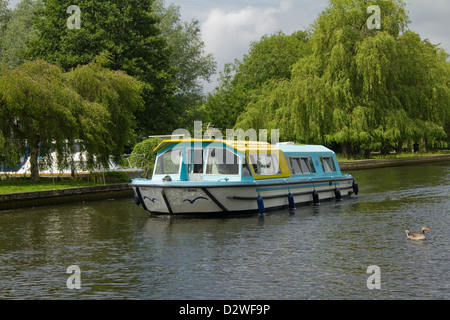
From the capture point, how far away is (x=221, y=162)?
2381 cm

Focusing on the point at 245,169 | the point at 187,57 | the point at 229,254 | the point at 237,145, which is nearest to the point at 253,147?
the point at 237,145

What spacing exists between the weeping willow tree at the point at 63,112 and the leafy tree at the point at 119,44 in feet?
46.5

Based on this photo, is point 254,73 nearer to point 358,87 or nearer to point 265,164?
point 358,87


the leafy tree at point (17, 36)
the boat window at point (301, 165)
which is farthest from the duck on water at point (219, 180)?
the leafy tree at point (17, 36)

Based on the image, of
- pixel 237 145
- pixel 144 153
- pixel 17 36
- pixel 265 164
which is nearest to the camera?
pixel 237 145

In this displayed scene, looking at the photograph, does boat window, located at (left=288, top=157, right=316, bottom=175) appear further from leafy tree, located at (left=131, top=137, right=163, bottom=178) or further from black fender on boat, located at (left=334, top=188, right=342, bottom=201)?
leafy tree, located at (left=131, top=137, right=163, bottom=178)

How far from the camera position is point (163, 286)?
514 inches

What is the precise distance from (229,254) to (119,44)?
128 feet

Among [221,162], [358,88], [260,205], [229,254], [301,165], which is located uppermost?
[358,88]

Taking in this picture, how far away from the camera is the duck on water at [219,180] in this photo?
74.2 feet

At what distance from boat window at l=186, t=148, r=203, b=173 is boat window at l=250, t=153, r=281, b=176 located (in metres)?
2.13

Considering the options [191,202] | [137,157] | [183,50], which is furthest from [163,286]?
[183,50]

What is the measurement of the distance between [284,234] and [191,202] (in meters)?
4.82

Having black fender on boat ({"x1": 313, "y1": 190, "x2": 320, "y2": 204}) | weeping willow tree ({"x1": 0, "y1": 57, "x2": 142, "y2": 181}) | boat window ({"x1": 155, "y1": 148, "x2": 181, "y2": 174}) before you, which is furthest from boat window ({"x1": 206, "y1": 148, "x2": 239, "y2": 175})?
weeping willow tree ({"x1": 0, "y1": 57, "x2": 142, "y2": 181})
